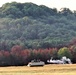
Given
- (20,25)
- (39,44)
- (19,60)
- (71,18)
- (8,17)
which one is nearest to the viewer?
(19,60)

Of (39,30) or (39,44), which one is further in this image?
(39,30)

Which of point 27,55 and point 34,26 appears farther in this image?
point 34,26

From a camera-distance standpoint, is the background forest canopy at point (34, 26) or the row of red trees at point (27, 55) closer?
the row of red trees at point (27, 55)

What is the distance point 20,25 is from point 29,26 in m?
3.41

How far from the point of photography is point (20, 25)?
387 feet

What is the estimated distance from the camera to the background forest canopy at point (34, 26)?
88.6 metres

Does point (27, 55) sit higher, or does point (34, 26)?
point (34, 26)

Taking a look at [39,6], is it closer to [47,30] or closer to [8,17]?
[8,17]

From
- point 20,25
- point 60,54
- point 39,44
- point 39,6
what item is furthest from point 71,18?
point 60,54

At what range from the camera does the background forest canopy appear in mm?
88625

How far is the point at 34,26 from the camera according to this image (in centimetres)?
11631

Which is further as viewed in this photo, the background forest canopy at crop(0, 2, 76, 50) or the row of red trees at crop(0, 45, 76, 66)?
the background forest canopy at crop(0, 2, 76, 50)

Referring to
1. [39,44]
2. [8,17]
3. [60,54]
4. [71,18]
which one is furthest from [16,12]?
[60,54]

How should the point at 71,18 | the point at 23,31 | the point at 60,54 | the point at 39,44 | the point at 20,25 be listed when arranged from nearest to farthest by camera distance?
the point at 60,54 → the point at 39,44 → the point at 23,31 → the point at 20,25 → the point at 71,18
